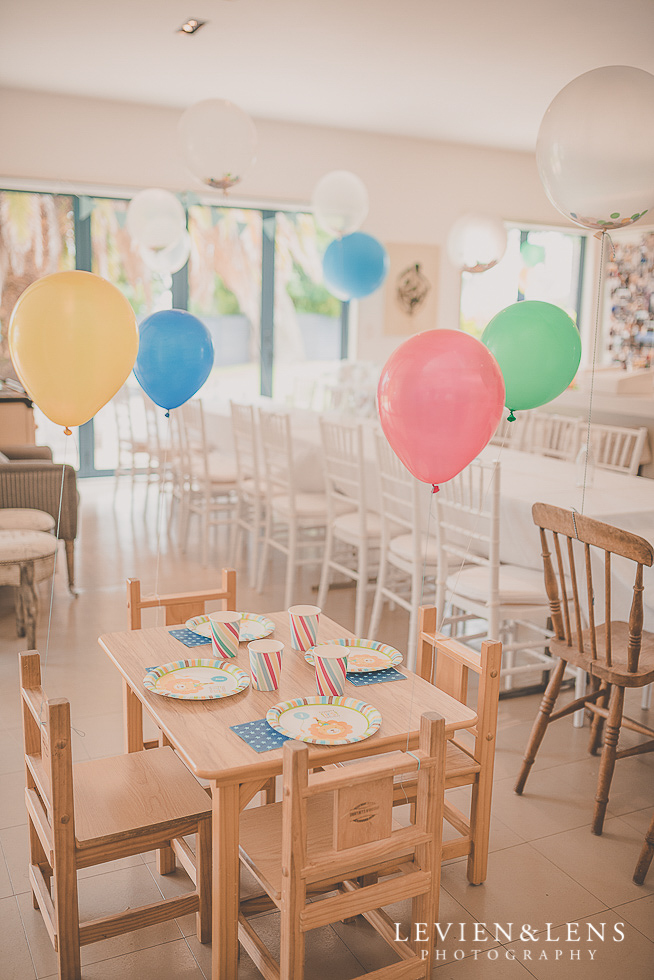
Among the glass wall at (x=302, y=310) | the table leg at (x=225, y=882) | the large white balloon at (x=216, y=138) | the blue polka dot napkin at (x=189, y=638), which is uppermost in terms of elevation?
the large white balloon at (x=216, y=138)

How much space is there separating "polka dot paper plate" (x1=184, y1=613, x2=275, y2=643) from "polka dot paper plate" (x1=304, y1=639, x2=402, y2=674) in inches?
6.4

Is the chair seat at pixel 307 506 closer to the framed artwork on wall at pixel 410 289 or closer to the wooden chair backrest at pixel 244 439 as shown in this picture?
the wooden chair backrest at pixel 244 439

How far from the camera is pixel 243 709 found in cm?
182

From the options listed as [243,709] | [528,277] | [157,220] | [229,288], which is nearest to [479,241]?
[157,220]

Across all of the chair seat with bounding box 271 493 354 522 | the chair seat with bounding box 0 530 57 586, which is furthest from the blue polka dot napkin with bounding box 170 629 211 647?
the chair seat with bounding box 271 493 354 522

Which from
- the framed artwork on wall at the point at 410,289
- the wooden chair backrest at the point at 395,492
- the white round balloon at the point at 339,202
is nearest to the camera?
the wooden chair backrest at the point at 395,492

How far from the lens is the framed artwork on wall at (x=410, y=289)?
7.82 meters

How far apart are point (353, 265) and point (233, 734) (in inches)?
172

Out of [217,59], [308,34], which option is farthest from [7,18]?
[308,34]

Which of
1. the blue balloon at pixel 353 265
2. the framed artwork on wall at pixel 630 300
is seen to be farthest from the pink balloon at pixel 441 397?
the framed artwork on wall at pixel 630 300

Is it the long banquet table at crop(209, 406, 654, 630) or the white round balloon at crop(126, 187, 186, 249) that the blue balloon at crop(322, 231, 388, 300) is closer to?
the white round balloon at crop(126, 187, 186, 249)

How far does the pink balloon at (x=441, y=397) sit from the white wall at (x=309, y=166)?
17.7 ft

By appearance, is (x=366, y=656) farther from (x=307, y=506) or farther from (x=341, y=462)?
(x=307, y=506)

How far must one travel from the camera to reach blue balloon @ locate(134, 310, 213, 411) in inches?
99.4
